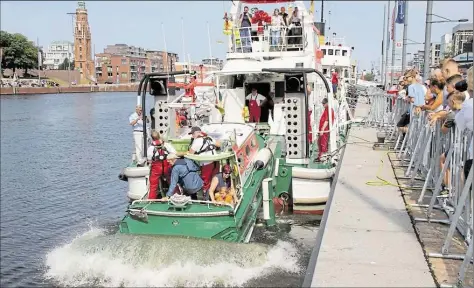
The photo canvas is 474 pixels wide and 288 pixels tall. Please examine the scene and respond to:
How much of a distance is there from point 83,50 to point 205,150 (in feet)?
535

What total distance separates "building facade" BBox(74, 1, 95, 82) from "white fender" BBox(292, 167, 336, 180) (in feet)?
505

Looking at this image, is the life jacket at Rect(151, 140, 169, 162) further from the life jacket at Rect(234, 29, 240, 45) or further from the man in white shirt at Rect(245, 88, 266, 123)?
the life jacket at Rect(234, 29, 240, 45)

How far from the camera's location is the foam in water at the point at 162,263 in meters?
7.78

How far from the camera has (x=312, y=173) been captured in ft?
40.0

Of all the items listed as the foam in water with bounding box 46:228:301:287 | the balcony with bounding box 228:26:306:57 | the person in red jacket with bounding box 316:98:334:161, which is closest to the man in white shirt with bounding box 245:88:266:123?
the balcony with bounding box 228:26:306:57

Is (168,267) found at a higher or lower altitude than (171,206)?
lower

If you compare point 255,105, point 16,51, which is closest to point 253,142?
point 255,105

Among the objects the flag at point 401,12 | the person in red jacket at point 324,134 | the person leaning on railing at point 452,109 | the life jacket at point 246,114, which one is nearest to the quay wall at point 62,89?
the flag at point 401,12

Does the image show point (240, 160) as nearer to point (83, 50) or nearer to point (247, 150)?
point (247, 150)

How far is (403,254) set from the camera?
20.0ft

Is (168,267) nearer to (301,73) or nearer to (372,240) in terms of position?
(372,240)

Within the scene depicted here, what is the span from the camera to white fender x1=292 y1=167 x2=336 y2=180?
480 inches

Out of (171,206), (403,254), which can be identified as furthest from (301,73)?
(403,254)

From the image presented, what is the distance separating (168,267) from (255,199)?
297 centimetres
